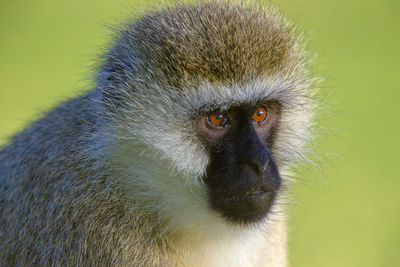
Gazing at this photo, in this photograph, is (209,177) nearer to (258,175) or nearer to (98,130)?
(258,175)

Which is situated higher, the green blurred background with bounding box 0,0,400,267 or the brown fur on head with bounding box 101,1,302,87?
the brown fur on head with bounding box 101,1,302,87

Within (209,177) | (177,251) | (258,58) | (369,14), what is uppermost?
(258,58)

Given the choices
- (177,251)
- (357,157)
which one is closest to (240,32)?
(177,251)

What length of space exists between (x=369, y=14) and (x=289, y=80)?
8.14 m

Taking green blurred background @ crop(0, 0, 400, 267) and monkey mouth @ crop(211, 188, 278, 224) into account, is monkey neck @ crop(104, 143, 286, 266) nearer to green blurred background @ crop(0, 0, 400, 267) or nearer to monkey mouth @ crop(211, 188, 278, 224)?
monkey mouth @ crop(211, 188, 278, 224)

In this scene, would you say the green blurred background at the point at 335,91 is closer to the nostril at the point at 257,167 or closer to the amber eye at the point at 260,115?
the amber eye at the point at 260,115

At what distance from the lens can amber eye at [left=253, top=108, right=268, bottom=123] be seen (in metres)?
3.68

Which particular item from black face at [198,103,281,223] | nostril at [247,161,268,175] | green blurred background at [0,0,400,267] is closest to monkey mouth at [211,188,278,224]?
black face at [198,103,281,223]

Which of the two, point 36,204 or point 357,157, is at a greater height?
point 36,204

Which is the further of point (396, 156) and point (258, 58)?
point (396, 156)

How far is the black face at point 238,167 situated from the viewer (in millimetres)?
3327

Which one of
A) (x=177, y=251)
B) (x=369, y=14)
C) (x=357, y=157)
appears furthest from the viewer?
(x=369, y=14)

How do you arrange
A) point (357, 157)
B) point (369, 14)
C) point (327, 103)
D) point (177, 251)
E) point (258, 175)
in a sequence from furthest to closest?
point (369, 14), point (357, 157), point (327, 103), point (177, 251), point (258, 175)

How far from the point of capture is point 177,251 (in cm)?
361
